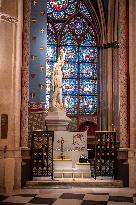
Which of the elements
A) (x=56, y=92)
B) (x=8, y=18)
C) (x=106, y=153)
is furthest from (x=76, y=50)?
(x=8, y=18)

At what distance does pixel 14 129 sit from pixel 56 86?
13.8ft

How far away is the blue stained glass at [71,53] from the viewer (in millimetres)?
22172

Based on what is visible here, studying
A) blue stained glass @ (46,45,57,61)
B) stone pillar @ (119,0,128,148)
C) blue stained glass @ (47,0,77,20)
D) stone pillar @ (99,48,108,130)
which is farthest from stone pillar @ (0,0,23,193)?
blue stained glass @ (47,0,77,20)

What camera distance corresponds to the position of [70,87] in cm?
2192

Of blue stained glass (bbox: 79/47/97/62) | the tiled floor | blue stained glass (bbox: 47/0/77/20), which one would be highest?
blue stained glass (bbox: 47/0/77/20)

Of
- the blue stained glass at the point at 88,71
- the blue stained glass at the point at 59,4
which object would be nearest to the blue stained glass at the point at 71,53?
the blue stained glass at the point at 88,71

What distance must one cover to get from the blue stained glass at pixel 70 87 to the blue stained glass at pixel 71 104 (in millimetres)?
272

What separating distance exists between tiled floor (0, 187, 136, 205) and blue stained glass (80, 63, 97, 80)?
11.0 metres

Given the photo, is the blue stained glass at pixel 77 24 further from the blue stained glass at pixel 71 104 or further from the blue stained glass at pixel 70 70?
the blue stained glass at pixel 71 104

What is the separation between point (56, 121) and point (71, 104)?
652 cm

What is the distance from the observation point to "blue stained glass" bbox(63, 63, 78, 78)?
22016 millimetres

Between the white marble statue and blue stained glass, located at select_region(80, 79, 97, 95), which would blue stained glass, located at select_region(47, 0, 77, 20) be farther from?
the white marble statue

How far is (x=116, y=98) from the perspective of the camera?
20094 millimetres

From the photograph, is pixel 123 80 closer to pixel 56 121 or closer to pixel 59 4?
pixel 56 121
